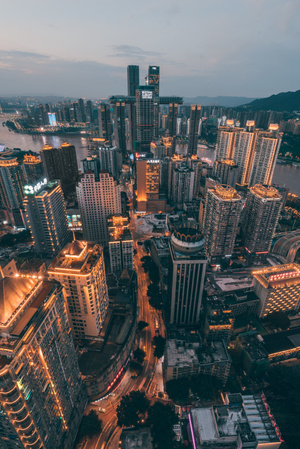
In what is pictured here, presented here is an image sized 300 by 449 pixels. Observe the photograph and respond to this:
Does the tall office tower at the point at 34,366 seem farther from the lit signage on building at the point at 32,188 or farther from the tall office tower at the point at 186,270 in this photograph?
the lit signage on building at the point at 32,188

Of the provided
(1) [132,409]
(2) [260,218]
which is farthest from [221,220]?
(1) [132,409]

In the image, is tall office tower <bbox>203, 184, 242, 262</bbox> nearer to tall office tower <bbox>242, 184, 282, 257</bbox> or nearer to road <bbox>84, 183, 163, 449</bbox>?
tall office tower <bbox>242, 184, 282, 257</bbox>

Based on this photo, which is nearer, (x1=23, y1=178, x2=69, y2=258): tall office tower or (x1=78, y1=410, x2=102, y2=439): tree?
(x1=78, y1=410, x2=102, y2=439): tree

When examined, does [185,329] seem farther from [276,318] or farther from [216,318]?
[276,318]

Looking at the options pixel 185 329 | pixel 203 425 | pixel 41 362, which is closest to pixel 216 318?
pixel 185 329

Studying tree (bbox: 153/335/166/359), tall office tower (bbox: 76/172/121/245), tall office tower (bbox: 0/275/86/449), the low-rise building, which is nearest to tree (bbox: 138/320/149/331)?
tree (bbox: 153/335/166/359)

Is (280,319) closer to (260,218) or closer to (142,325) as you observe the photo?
(260,218)
